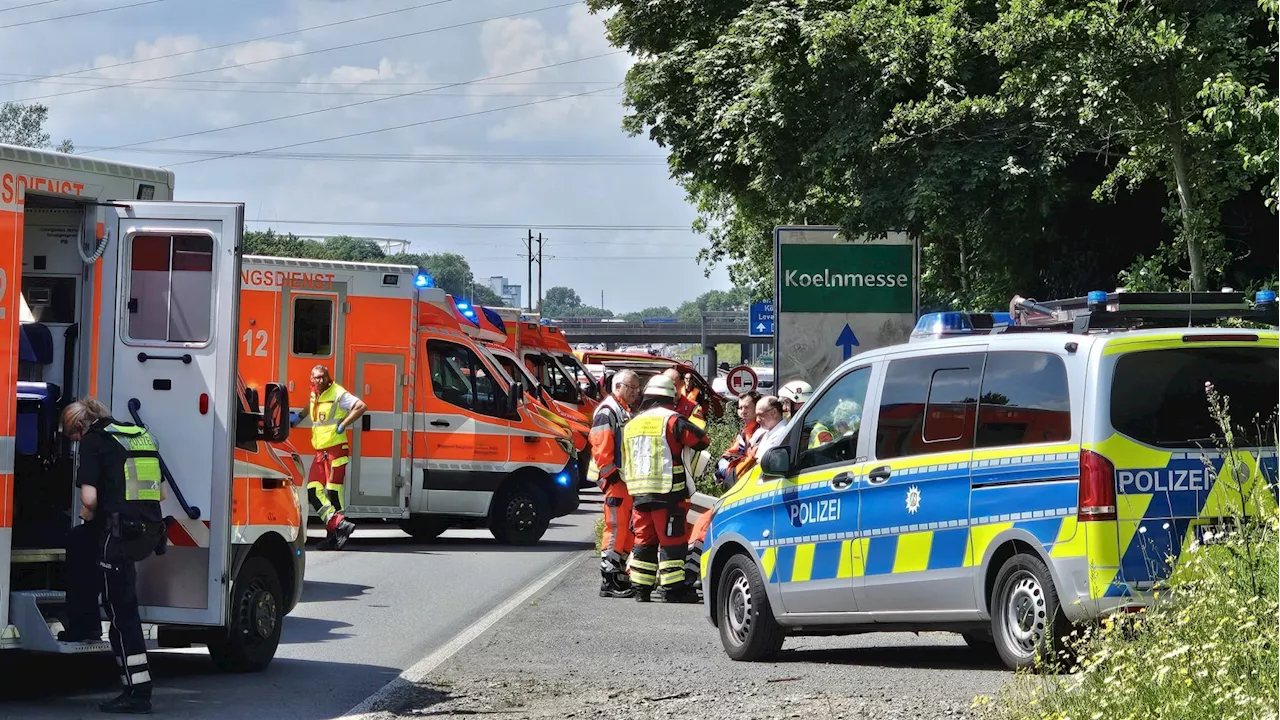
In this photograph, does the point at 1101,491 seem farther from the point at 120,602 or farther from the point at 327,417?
the point at 327,417

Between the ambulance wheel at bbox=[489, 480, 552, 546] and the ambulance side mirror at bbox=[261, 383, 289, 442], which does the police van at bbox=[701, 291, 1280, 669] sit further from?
the ambulance wheel at bbox=[489, 480, 552, 546]

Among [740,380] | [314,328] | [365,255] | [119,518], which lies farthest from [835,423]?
[365,255]

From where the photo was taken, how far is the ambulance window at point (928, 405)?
8844 millimetres

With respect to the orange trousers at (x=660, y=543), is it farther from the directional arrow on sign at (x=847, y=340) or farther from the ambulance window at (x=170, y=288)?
the directional arrow on sign at (x=847, y=340)

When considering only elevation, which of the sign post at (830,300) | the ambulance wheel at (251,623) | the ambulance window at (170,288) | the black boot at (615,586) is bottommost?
the black boot at (615,586)

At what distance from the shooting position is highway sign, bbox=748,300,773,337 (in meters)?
29.3

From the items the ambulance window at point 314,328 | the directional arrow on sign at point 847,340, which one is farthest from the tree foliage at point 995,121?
the ambulance window at point 314,328

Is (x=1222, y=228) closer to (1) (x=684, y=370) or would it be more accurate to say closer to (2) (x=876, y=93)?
(2) (x=876, y=93)

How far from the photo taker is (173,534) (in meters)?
9.09

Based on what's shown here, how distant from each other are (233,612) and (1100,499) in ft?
15.5

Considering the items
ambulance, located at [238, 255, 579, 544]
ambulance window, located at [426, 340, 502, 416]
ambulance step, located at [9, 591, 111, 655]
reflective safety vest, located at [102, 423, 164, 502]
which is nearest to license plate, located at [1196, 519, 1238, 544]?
reflective safety vest, located at [102, 423, 164, 502]

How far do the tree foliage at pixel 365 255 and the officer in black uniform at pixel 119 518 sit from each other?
62.5m

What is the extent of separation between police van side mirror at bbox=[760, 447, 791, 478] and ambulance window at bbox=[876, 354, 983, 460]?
0.81 metres

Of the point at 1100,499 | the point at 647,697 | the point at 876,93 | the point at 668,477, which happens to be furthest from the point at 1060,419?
the point at 876,93
